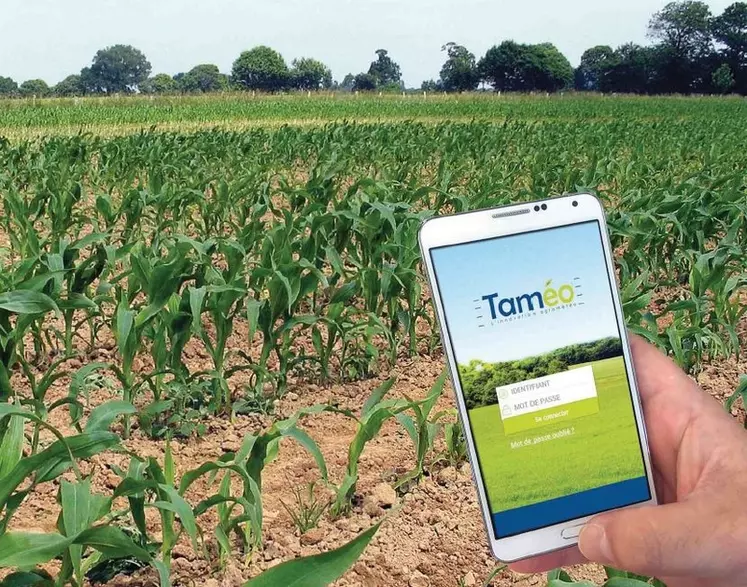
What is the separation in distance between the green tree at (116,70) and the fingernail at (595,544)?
118733mm

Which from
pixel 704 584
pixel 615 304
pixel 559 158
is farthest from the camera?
pixel 559 158

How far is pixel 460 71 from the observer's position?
79438 millimetres

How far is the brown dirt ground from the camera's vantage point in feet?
6.93

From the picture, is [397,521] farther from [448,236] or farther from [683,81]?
[683,81]

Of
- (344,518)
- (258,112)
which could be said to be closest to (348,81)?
(258,112)

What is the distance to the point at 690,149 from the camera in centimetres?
1266

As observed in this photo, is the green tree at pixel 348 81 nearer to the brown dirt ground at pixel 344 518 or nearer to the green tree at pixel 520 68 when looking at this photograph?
the green tree at pixel 520 68

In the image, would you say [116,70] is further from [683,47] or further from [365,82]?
[683,47]

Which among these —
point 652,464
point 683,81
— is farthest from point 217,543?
point 683,81

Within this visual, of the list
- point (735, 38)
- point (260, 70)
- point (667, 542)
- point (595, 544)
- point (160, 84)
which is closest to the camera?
point (667, 542)

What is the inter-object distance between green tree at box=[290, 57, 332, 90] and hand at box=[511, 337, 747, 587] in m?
102

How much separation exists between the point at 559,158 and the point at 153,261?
25.3 ft

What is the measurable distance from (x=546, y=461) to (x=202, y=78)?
117 metres

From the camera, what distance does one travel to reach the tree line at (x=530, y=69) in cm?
6512
